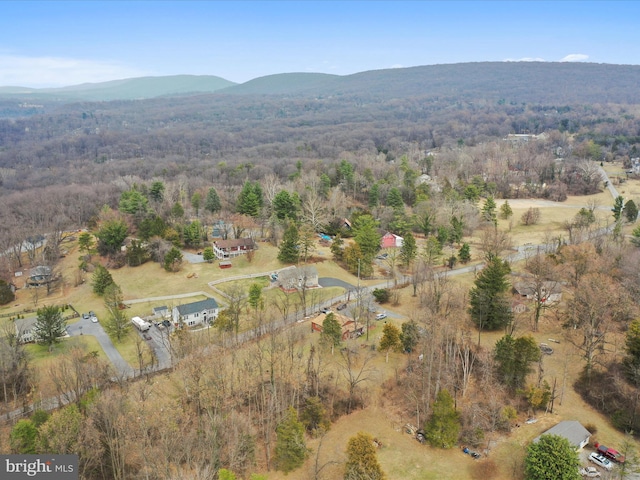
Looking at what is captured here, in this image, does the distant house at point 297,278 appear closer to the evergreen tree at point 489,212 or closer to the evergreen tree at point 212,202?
the evergreen tree at point 212,202

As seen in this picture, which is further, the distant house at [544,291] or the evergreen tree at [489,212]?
the evergreen tree at [489,212]

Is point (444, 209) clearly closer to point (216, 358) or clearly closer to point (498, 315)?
point (498, 315)

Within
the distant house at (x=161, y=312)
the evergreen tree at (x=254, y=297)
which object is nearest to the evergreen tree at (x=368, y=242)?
the evergreen tree at (x=254, y=297)

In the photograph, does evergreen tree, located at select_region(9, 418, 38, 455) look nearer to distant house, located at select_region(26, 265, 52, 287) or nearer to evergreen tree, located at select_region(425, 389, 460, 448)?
evergreen tree, located at select_region(425, 389, 460, 448)

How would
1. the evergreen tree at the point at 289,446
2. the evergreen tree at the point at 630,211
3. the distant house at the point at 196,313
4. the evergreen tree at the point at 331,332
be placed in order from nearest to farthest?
the evergreen tree at the point at 289,446
the evergreen tree at the point at 331,332
the distant house at the point at 196,313
the evergreen tree at the point at 630,211

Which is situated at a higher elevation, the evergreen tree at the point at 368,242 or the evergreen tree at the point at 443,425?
the evergreen tree at the point at 368,242

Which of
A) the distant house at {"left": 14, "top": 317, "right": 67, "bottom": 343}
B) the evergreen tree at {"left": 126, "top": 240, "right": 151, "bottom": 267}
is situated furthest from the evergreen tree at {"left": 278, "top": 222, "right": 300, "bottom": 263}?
the distant house at {"left": 14, "top": 317, "right": 67, "bottom": 343}
